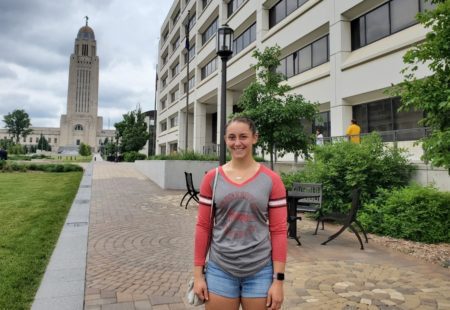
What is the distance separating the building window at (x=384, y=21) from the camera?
46.2ft

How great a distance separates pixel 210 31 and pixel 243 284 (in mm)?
33551

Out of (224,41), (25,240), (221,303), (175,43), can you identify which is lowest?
(25,240)

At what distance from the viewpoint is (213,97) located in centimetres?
3306

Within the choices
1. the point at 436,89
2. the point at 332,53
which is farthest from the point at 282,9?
the point at 436,89

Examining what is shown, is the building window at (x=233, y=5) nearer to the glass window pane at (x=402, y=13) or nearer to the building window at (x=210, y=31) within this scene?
the building window at (x=210, y=31)

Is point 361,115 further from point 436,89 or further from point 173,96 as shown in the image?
point 173,96

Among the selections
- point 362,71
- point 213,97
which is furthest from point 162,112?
point 362,71

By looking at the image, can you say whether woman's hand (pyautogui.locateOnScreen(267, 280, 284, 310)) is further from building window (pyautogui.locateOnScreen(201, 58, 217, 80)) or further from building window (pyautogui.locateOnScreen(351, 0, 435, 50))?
building window (pyautogui.locateOnScreen(201, 58, 217, 80))

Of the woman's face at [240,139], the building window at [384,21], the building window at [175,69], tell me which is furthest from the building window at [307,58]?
the building window at [175,69]

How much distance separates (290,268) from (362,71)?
12.5 m

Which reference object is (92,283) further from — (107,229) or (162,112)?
(162,112)

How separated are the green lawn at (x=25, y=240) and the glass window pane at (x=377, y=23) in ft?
45.8

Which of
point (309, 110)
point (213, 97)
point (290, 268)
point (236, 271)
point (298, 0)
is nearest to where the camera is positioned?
point (236, 271)

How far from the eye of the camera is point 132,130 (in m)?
51.4
